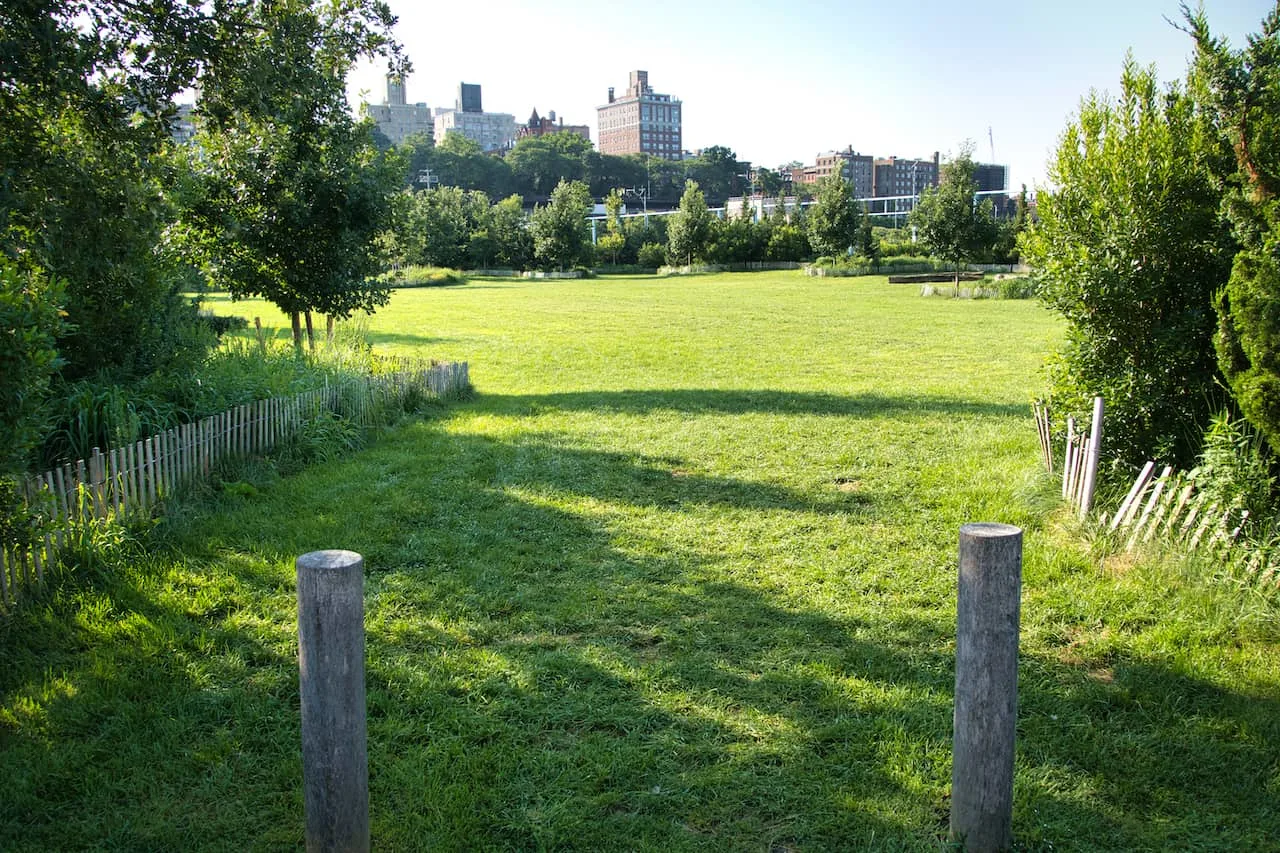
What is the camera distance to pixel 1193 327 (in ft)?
20.7

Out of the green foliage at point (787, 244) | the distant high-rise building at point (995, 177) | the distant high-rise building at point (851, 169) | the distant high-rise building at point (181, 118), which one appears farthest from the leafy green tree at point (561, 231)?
the distant high-rise building at point (851, 169)

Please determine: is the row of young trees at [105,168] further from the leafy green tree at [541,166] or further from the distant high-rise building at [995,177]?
the leafy green tree at [541,166]

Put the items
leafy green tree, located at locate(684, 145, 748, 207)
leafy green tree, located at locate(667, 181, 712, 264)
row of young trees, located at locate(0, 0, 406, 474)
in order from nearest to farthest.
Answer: row of young trees, located at locate(0, 0, 406, 474), leafy green tree, located at locate(667, 181, 712, 264), leafy green tree, located at locate(684, 145, 748, 207)

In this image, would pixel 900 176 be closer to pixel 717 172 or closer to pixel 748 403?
pixel 717 172

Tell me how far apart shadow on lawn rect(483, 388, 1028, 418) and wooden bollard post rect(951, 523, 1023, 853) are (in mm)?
8562

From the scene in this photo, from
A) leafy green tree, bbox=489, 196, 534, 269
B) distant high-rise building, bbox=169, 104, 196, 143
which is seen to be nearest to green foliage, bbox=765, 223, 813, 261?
leafy green tree, bbox=489, 196, 534, 269

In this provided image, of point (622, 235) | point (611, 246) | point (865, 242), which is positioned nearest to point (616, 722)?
point (865, 242)

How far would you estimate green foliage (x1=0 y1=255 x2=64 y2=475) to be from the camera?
13.8 feet

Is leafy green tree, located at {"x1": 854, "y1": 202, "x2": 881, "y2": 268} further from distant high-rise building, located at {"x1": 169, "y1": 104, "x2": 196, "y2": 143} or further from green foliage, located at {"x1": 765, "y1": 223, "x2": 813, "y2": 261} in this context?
distant high-rise building, located at {"x1": 169, "y1": 104, "x2": 196, "y2": 143}

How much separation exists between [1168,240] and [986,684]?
4.93 m

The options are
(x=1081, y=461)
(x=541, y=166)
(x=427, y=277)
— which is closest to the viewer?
(x=1081, y=461)

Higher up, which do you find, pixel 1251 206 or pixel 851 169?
pixel 851 169

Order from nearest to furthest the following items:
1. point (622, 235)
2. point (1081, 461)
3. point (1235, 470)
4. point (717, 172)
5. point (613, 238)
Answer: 1. point (1235, 470)
2. point (1081, 461)
3. point (613, 238)
4. point (622, 235)
5. point (717, 172)

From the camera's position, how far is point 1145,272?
21.7 ft
